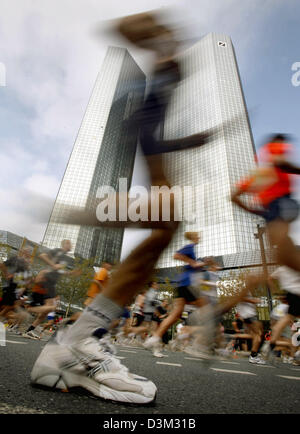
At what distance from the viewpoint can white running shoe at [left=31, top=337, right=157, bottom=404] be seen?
1.24 m

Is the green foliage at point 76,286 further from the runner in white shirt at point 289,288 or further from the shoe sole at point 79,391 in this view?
the shoe sole at point 79,391

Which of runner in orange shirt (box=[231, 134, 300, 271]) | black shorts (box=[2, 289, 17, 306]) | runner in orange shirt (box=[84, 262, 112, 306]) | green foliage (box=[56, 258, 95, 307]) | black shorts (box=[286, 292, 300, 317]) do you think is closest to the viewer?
runner in orange shirt (box=[231, 134, 300, 271])

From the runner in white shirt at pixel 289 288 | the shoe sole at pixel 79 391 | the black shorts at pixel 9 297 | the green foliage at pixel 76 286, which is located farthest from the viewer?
the green foliage at pixel 76 286

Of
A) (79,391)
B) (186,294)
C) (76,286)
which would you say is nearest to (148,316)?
(186,294)

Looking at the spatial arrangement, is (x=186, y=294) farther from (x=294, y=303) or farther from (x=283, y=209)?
(x=283, y=209)

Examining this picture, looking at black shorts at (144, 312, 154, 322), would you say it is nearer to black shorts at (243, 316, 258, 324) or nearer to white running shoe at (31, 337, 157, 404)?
black shorts at (243, 316, 258, 324)

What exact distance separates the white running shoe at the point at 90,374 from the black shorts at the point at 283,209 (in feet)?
4.70

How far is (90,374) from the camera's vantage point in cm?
130

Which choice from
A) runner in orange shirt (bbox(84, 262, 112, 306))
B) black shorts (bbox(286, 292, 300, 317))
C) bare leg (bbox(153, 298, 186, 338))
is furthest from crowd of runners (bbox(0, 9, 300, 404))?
runner in orange shirt (bbox(84, 262, 112, 306))

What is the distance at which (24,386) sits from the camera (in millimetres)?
1372

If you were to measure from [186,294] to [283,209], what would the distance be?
236 centimetres

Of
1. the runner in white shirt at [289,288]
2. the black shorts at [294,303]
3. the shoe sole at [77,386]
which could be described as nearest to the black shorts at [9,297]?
the shoe sole at [77,386]

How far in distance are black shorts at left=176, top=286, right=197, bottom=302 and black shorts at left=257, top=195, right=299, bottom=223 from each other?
7.16ft

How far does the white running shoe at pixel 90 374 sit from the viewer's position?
4.07 ft
